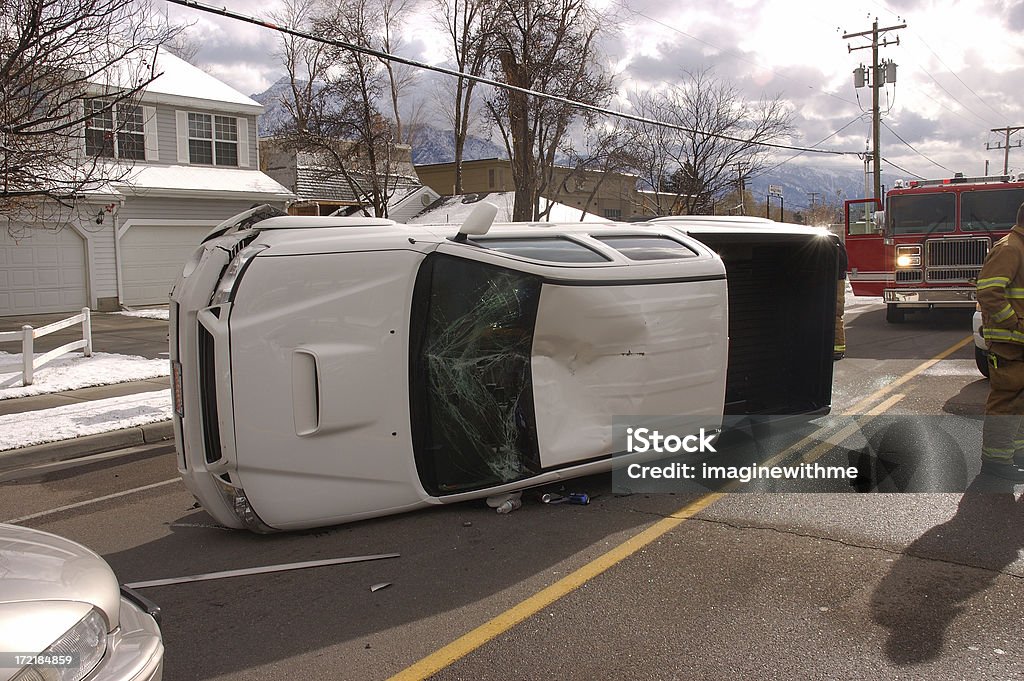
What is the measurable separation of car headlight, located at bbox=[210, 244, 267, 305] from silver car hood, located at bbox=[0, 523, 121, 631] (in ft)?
6.39

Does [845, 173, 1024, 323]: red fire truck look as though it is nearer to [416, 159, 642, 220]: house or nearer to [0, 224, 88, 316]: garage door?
[0, 224, 88, 316]: garage door

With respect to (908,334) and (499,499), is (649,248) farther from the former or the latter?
(908,334)

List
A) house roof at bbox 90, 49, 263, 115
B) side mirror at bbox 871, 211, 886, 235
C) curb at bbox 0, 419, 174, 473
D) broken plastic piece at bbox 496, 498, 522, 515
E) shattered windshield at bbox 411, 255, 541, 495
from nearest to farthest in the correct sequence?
1. shattered windshield at bbox 411, 255, 541, 495
2. broken plastic piece at bbox 496, 498, 522, 515
3. curb at bbox 0, 419, 174, 473
4. side mirror at bbox 871, 211, 886, 235
5. house roof at bbox 90, 49, 263, 115

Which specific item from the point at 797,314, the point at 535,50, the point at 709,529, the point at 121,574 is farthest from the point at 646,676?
the point at 535,50

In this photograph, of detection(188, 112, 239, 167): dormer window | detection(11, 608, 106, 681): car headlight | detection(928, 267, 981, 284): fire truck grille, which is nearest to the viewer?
detection(11, 608, 106, 681): car headlight

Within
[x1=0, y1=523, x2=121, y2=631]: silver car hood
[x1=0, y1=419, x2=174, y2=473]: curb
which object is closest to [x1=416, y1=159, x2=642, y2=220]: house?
[x1=0, y1=419, x2=174, y2=473]: curb

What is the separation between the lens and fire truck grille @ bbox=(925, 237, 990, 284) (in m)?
16.0

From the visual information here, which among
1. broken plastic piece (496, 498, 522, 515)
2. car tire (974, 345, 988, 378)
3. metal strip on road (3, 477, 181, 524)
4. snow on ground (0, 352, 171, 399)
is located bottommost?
metal strip on road (3, 477, 181, 524)

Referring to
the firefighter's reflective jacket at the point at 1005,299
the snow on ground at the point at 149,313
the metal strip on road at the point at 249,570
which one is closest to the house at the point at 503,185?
the snow on ground at the point at 149,313

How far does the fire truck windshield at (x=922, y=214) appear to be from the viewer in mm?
16531

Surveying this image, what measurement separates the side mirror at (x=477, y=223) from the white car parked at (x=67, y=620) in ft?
9.70

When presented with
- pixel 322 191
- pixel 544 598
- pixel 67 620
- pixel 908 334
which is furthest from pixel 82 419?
pixel 322 191

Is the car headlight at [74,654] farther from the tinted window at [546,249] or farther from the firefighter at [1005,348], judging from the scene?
the firefighter at [1005,348]

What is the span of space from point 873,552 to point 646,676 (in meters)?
1.93
